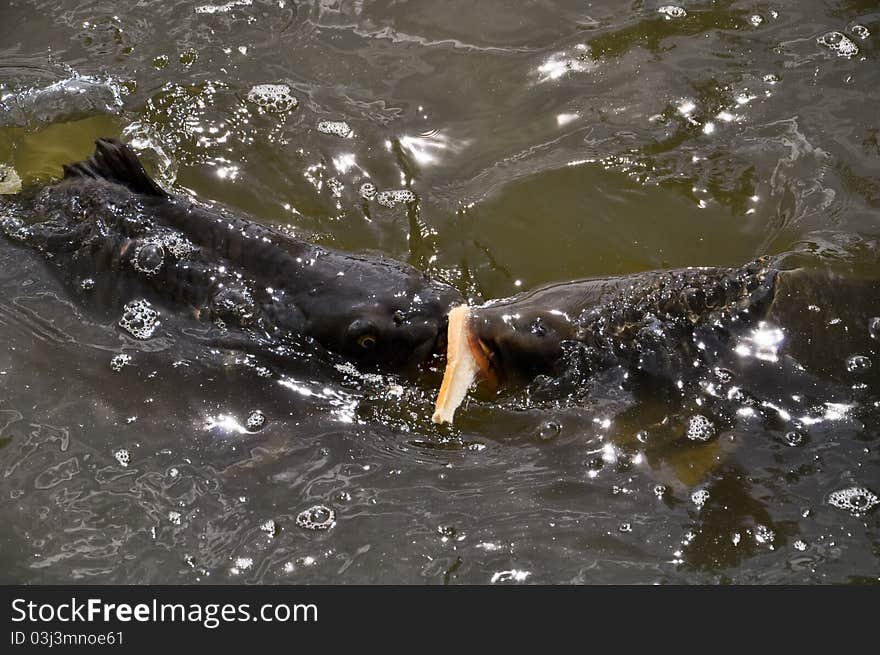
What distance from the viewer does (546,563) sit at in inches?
136

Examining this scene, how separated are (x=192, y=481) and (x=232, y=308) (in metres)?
0.84

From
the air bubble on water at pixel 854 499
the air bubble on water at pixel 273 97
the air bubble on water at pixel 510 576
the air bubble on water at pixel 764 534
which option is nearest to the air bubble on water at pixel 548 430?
the air bubble on water at pixel 510 576

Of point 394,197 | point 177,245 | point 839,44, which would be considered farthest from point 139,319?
point 839,44

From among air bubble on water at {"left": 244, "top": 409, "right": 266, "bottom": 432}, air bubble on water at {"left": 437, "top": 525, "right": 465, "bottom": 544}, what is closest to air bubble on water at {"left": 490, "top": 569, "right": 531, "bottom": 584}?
air bubble on water at {"left": 437, "top": 525, "right": 465, "bottom": 544}

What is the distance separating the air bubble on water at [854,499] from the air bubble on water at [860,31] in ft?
10.3

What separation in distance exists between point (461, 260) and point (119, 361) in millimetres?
1647

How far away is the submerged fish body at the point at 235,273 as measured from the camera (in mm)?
4117

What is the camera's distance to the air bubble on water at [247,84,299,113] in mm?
5441

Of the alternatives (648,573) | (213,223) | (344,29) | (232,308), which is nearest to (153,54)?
(344,29)

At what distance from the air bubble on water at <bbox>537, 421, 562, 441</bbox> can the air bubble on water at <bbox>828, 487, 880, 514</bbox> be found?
41.0 inches

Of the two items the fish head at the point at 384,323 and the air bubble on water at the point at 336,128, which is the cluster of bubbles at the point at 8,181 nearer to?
the air bubble on water at the point at 336,128

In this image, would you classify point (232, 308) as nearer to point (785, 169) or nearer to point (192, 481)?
point (192, 481)

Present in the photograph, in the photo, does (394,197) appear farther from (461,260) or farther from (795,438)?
(795,438)

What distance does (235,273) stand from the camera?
14.1ft
